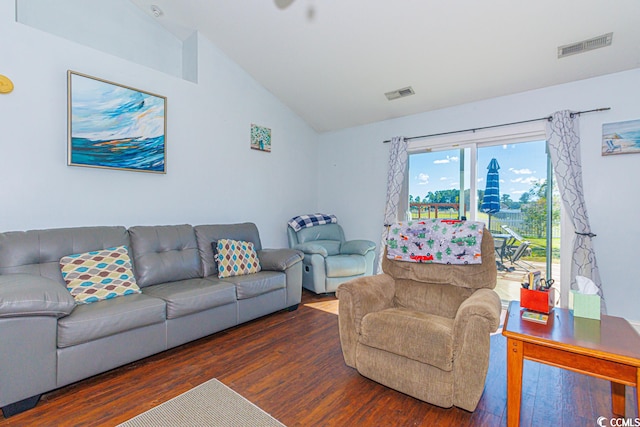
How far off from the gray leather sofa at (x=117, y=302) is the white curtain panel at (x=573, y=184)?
2.80m

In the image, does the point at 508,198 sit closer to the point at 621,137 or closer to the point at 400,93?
the point at 621,137

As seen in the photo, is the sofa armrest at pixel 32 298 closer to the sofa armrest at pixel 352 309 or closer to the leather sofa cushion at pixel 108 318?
the leather sofa cushion at pixel 108 318

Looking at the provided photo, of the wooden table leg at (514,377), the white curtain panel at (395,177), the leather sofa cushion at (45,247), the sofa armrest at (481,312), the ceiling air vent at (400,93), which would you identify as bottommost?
the wooden table leg at (514,377)

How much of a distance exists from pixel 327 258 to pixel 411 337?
7.28ft

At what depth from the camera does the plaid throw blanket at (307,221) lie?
434cm

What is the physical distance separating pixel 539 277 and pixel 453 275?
20.5 inches

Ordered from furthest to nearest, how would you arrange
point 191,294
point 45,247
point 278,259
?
point 278,259, point 191,294, point 45,247

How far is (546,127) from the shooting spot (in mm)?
3141

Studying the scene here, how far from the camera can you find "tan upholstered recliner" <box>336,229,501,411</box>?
5.20ft

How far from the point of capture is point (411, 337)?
171cm

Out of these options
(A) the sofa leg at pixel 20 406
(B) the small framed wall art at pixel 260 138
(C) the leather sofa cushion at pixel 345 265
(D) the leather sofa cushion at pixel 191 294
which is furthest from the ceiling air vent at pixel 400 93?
(A) the sofa leg at pixel 20 406

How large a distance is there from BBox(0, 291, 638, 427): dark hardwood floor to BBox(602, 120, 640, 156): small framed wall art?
7.00 ft

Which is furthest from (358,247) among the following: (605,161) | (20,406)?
(20,406)

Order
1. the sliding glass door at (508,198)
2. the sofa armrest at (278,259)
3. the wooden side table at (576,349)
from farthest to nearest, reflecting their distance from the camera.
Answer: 1. the sliding glass door at (508,198)
2. the sofa armrest at (278,259)
3. the wooden side table at (576,349)
